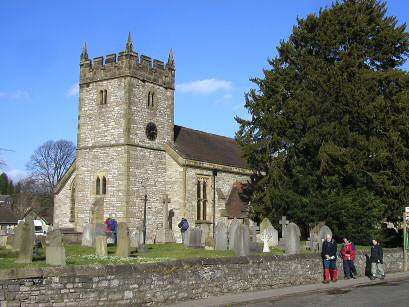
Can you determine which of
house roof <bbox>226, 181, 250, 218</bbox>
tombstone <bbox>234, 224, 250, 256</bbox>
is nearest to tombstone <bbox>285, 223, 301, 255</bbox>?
tombstone <bbox>234, 224, 250, 256</bbox>

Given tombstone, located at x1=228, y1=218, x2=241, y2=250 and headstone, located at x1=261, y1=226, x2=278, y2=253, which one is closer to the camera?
tombstone, located at x1=228, y1=218, x2=241, y2=250

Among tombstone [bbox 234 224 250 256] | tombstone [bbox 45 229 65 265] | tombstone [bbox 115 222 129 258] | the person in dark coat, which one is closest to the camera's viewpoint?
tombstone [bbox 45 229 65 265]

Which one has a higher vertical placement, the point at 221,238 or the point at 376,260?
the point at 221,238

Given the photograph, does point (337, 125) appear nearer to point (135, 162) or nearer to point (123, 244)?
point (135, 162)

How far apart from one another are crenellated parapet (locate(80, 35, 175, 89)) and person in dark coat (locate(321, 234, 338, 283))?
18744mm

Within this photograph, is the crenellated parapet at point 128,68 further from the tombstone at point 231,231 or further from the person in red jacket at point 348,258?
the person in red jacket at point 348,258

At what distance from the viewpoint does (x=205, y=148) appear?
40.2 metres

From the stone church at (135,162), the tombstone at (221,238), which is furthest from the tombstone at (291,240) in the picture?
the stone church at (135,162)

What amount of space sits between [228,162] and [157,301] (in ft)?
87.2

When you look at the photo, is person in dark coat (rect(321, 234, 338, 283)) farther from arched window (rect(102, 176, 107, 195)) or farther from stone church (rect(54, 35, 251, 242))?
arched window (rect(102, 176, 107, 195))

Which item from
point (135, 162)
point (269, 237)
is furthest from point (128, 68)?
point (269, 237)

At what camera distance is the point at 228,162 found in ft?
131

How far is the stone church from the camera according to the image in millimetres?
33406

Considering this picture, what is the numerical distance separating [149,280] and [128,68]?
72.9 feet
